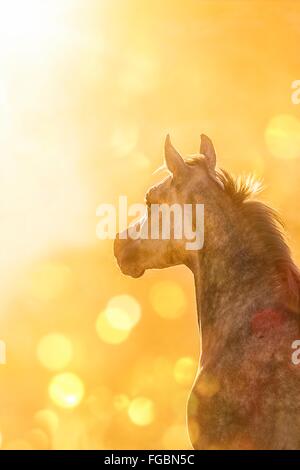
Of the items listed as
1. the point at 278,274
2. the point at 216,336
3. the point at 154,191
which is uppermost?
the point at 154,191

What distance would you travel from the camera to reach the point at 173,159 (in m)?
8.14

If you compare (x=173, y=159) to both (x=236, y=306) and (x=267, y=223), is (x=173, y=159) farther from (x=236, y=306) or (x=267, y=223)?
(x=236, y=306)

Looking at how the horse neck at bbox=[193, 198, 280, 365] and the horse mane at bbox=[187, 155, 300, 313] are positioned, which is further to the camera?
the horse neck at bbox=[193, 198, 280, 365]

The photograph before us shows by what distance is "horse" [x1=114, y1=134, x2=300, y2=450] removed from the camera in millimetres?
6242

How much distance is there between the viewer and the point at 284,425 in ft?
19.8

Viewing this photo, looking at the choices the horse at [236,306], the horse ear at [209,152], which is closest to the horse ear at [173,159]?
the horse at [236,306]

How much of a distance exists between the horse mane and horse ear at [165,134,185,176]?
16cm

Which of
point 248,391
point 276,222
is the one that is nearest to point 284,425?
point 248,391

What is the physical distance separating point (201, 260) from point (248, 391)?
6.01ft

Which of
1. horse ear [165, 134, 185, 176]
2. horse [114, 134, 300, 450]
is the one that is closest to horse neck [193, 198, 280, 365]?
horse [114, 134, 300, 450]

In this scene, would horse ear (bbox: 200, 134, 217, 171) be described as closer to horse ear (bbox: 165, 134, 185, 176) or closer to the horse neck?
horse ear (bbox: 165, 134, 185, 176)

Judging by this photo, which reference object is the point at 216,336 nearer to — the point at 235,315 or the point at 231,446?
the point at 235,315

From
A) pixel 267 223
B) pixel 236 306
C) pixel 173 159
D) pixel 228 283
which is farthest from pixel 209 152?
pixel 236 306

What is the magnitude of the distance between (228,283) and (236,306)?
0.32m
